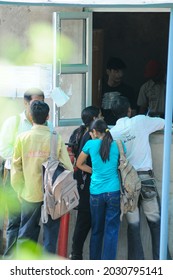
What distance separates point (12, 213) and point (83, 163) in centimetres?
85

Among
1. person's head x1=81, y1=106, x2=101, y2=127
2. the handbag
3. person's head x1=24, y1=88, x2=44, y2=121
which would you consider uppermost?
person's head x1=24, y1=88, x2=44, y2=121

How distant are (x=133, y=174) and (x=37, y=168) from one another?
893 millimetres

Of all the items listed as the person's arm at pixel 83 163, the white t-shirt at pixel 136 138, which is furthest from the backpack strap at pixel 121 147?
the person's arm at pixel 83 163

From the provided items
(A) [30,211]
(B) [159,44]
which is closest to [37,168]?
(A) [30,211]

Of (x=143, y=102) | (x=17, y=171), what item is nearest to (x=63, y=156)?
(x=17, y=171)

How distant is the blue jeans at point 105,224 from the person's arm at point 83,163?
26 cm

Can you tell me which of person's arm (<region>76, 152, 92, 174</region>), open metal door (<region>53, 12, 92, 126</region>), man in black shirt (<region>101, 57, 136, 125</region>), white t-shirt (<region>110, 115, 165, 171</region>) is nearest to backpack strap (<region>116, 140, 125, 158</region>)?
white t-shirt (<region>110, 115, 165, 171</region>)

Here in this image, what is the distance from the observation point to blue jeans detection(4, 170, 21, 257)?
7383 mm

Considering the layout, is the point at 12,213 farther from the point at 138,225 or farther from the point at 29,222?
the point at 138,225

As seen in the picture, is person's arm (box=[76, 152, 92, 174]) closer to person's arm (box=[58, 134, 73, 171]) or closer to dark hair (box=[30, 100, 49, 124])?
person's arm (box=[58, 134, 73, 171])

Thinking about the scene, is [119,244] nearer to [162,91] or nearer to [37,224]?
[37,224]

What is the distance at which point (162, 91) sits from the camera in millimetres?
8773

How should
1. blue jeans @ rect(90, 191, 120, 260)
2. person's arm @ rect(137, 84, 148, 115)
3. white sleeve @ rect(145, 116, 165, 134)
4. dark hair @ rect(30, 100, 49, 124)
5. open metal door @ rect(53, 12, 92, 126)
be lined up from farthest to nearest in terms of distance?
person's arm @ rect(137, 84, 148, 115), open metal door @ rect(53, 12, 92, 126), white sleeve @ rect(145, 116, 165, 134), blue jeans @ rect(90, 191, 120, 260), dark hair @ rect(30, 100, 49, 124)

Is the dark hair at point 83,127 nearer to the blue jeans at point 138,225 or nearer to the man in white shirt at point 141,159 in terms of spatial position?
the man in white shirt at point 141,159
